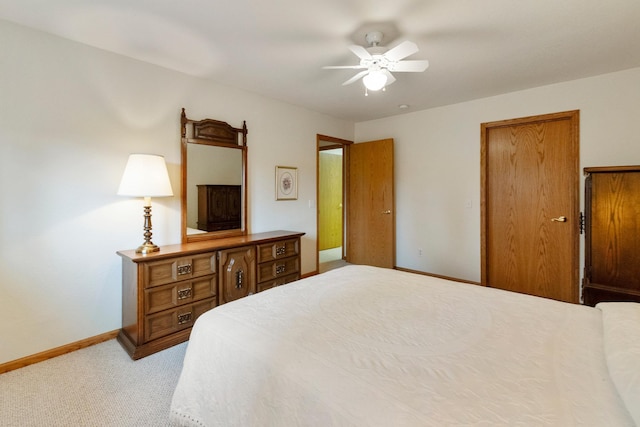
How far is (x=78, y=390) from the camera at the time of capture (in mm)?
1888

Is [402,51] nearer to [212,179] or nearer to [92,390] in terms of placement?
[212,179]

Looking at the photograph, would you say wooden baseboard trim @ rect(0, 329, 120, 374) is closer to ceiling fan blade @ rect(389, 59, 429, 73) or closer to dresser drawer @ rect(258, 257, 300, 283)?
dresser drawer @ rect(258, 257, 300, 283)

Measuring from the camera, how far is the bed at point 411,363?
2.72ft

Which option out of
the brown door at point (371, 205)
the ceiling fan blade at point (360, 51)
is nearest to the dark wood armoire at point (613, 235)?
the ceiling fan blade at point (360, 51)

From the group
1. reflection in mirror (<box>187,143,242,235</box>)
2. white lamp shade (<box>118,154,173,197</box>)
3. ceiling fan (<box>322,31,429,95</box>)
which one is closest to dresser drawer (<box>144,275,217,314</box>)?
reflection in mirror (<box>187,143,242,235</box>)

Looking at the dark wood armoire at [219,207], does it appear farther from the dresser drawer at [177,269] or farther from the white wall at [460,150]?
the white wall at [460,150]

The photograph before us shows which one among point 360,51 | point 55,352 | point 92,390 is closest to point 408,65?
point 360,51

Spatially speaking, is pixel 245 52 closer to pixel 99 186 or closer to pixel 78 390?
pixel 99 186

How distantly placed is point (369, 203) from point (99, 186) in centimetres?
345

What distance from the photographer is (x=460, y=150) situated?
3.97 meters

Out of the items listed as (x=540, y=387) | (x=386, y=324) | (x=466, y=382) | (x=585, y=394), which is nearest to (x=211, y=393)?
(x=386, y=324)

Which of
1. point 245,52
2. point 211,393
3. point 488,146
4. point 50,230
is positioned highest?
point 245,52

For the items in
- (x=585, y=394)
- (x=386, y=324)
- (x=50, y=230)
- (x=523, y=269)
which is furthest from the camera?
(x=523, y=269)

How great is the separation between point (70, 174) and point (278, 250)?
1.89 meters
